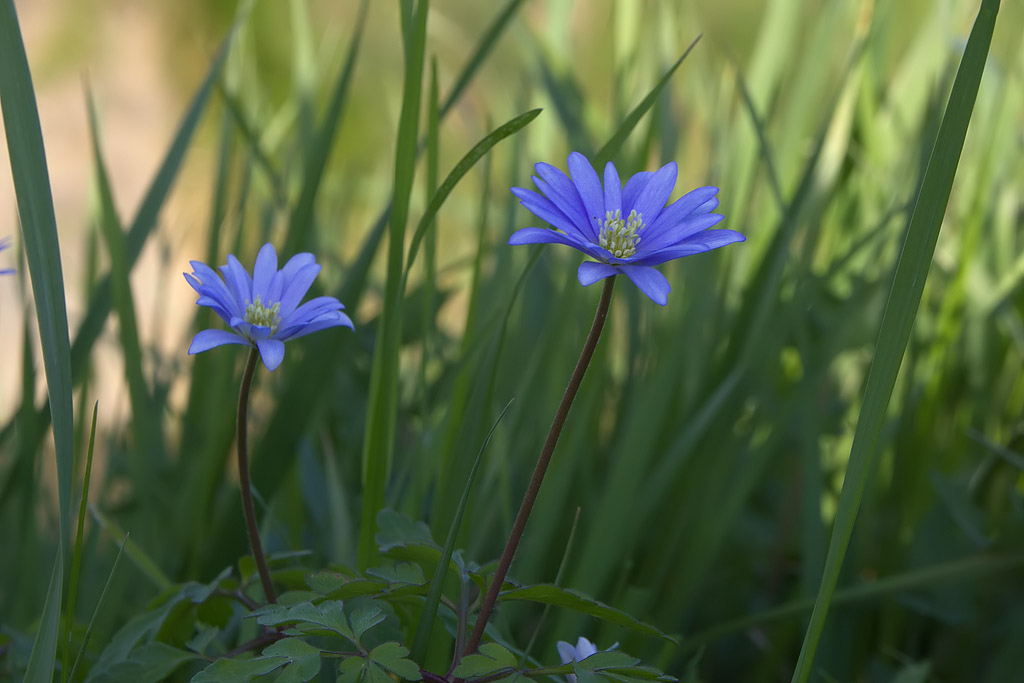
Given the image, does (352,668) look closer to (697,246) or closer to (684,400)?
(697,246)

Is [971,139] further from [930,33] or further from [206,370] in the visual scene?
[206,370]

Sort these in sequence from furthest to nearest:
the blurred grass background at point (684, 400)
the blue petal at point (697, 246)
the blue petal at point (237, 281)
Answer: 1. the blurred grass background at point (684, 400)
2. the blue petal at point (237, 281)
3. the blue petal at point (697, 246)

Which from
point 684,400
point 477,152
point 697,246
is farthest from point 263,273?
point 684,400

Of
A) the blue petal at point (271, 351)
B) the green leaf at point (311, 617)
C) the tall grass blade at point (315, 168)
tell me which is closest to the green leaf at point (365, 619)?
the green leaf at point (311, 617)

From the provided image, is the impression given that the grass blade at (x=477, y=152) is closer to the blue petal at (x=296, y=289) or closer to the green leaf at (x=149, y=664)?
the blue petal at (x=296, y=289)

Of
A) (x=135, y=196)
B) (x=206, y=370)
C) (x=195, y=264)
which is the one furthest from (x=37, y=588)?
(x=135, y=196)

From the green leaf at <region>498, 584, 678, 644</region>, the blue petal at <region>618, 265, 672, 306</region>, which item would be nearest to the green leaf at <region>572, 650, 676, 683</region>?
the green leaf at <region>498, 584, 678, 644</region>

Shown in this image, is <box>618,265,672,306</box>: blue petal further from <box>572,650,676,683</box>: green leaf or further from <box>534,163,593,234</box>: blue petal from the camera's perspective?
<box>572,650,676,683</box>: green leaf

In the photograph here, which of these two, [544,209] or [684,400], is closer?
[544,209]
